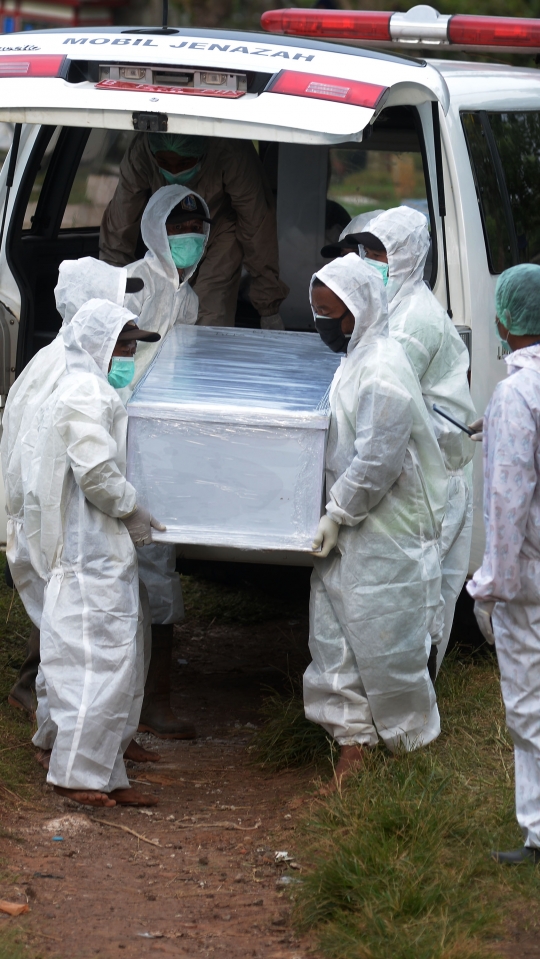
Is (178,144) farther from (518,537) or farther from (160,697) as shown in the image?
(518,537)

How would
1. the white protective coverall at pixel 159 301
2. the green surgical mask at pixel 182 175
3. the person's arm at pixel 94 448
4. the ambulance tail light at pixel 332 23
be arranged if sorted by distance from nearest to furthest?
the person's arm at pixel 94 448, the white protective coverall at pixel 159 301, the green surgical mask at pixel 182 175, the ambulance tail light at pixel 332 23

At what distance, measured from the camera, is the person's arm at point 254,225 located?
5.37 metres

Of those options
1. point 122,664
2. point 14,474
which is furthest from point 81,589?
point 14,474

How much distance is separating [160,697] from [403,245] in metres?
1.84

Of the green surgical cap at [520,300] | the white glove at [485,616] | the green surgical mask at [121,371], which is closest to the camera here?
the green surgical cap at [520,300]

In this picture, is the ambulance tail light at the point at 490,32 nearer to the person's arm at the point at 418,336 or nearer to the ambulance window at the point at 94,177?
the ambulance window at the point at 94,177

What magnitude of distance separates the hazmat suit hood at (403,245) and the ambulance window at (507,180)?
1.46 feet

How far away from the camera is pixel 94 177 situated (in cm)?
659

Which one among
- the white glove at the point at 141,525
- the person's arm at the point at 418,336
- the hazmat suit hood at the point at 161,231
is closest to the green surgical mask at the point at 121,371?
the white glove at the point at 141,525

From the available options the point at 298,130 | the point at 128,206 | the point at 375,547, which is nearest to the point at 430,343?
the point at 375,547

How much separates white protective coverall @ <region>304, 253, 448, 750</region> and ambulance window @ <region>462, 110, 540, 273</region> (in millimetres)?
1140

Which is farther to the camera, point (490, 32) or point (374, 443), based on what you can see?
point (490, 32)

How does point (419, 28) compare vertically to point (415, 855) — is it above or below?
above

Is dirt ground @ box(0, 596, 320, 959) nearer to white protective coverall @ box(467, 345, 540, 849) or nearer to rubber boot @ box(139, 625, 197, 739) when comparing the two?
rubber boot @ box(139, 625, 197, 739)
